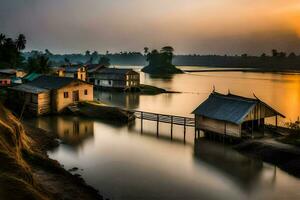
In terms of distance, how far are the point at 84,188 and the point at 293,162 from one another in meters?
14.7

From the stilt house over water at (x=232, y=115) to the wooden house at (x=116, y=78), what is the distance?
43935 mm

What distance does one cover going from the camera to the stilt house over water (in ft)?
96.1

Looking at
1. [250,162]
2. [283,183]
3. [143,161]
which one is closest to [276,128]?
[250,162]

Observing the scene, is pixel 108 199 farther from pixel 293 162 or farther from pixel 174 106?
pixel 174 106

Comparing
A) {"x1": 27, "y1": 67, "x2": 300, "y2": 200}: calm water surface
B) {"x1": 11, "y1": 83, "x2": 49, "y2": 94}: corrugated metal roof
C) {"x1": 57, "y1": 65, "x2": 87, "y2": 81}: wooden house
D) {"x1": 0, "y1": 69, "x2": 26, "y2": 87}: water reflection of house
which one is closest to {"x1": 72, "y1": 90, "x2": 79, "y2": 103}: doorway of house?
{"x1": 11, "y1": 83, "x2": 49, "y2": 94}: corrugated metal roof

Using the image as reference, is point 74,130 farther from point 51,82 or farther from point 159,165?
point 159,165

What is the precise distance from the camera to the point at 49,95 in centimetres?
4494

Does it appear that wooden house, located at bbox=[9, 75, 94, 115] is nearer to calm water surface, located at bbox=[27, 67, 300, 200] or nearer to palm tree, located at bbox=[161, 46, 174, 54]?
calm water surface, located at bbox=[27, 67, 300, 200]

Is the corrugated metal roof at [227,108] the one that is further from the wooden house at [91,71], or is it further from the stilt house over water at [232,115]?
the wooden house at [91,71]

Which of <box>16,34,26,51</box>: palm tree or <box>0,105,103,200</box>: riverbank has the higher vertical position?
<box>16,34,26,51</box>: palm tree

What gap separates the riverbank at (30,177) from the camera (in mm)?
12664

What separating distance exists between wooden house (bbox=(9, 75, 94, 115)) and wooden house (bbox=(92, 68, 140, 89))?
89.1ft

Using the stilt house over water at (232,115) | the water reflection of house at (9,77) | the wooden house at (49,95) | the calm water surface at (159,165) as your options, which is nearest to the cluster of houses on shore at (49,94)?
the wooden house at (49,95)

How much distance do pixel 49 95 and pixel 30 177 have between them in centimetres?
3135
